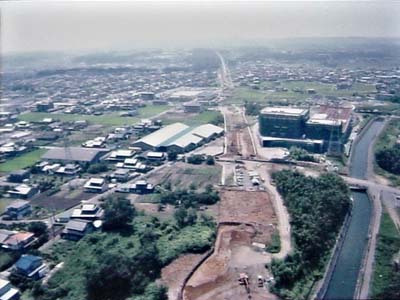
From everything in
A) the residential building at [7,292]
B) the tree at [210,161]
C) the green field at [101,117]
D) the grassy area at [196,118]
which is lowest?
the green field at [101,117]

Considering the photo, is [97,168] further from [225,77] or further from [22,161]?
[225,77]

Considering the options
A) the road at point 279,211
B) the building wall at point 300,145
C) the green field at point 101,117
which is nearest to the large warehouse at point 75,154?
the green field at point 101,117

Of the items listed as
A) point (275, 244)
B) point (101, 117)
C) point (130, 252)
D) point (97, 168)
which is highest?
point (130, 252)

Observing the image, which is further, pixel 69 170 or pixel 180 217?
pixel 69 170

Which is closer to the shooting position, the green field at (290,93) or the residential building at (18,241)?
the residential building at (18,241)

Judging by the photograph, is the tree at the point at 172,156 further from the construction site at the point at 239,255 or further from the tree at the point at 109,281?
the tree at the point at 109,281

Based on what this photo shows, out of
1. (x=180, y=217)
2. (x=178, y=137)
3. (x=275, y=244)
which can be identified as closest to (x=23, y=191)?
(x=180, y=217)

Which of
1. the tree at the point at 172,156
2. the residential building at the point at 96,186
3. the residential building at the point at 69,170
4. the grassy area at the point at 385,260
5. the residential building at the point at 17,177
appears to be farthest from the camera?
the tree at the point at 172,156

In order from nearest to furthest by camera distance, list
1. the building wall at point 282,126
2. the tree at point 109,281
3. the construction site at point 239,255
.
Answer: the tree at point 109,281
the construction site at point 239,255
the building wall at point 282,126

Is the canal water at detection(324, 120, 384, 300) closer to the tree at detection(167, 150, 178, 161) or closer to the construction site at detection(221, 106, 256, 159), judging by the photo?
the construction site at detection(221, 106, 256, 159)
